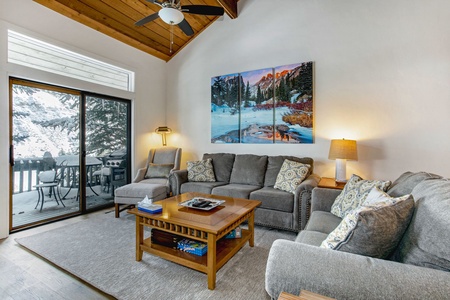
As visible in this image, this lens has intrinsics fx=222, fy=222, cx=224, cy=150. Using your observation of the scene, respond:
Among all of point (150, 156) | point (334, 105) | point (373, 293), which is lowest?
point (373, 293)

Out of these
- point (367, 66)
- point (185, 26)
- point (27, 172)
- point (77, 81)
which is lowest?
point (27, 172)

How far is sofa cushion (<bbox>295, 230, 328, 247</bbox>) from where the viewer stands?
1554mm

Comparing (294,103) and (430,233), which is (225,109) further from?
(430,233)

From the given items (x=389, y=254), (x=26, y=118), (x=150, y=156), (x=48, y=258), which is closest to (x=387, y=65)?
(x=389, y=254)

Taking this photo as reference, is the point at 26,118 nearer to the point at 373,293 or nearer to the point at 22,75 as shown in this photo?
the point at 22,75

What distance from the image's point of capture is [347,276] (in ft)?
3.05

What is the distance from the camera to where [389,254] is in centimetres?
116

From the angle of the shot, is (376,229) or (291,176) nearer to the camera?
(376,229)

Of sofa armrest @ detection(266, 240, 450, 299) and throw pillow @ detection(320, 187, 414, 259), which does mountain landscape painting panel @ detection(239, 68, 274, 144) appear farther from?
sofa armrest @ detection(266, 240, 450, 299)

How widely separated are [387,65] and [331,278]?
3.32 meters

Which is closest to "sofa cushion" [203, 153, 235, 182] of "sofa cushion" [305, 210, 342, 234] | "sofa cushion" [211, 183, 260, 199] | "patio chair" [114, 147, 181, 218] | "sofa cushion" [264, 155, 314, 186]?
"sofa cushion" [211, 183, 260, 199]

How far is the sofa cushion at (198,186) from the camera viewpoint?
3.42m

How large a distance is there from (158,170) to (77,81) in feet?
6.30

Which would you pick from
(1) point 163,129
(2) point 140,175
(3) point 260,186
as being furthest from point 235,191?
(1) point 163,129
